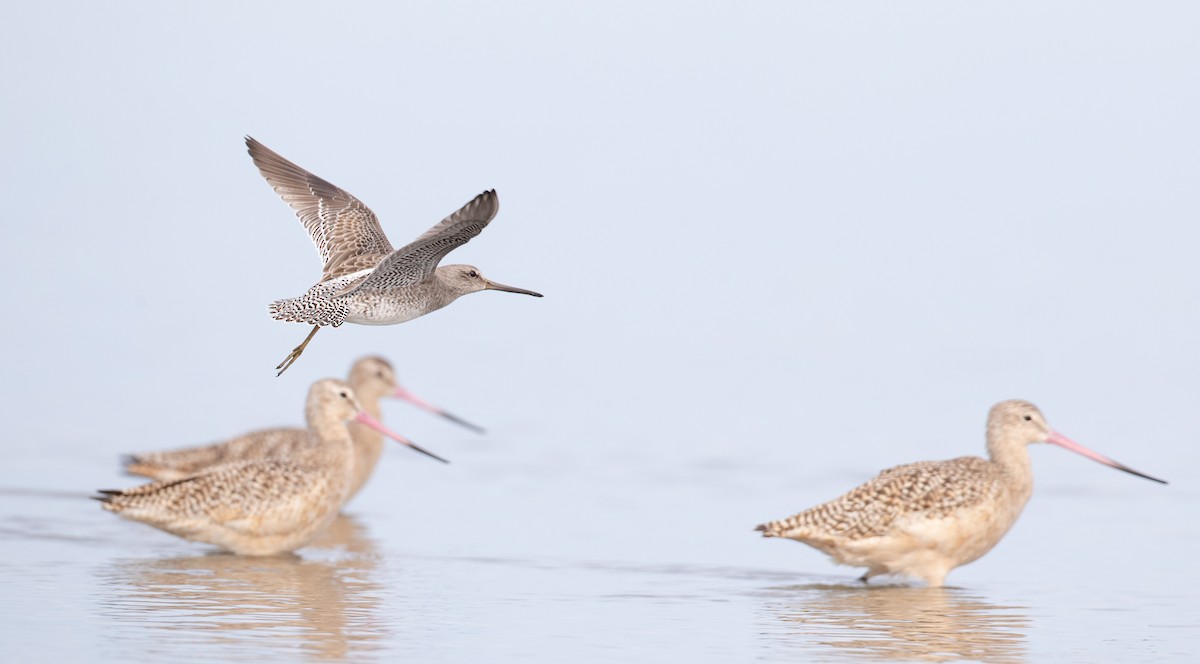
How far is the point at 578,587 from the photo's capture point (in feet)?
31.1

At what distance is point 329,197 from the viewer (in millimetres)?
9117

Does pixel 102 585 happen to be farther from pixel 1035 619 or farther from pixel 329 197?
pixel 1035 619

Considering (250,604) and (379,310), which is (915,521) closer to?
(250,604)

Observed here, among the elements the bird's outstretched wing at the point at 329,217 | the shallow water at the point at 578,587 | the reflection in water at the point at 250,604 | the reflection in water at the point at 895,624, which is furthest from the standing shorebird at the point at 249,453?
the reflection in water at the point at 895,624

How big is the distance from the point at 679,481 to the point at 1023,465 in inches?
127

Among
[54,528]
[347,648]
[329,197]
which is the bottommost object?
[347,648]

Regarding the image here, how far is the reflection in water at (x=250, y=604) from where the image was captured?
775 cm

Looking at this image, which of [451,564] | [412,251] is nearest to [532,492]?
[451,564]

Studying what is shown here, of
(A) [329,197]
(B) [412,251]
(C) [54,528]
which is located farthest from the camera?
(C) [54,528]

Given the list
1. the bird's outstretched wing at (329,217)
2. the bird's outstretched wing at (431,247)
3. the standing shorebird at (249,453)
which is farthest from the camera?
the standing shorebird at (249,453)

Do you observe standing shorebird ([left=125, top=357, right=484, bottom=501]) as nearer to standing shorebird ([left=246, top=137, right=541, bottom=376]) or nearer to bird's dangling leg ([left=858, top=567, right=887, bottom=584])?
bird's dangling leg ([left=858, top=567, right=887, bottom=584])

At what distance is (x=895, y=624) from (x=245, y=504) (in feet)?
11.2

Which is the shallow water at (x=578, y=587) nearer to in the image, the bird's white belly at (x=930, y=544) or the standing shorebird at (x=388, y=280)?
the bird's white belly at (x=930, y=544)

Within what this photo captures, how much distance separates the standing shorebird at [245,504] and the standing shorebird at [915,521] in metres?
2.32
